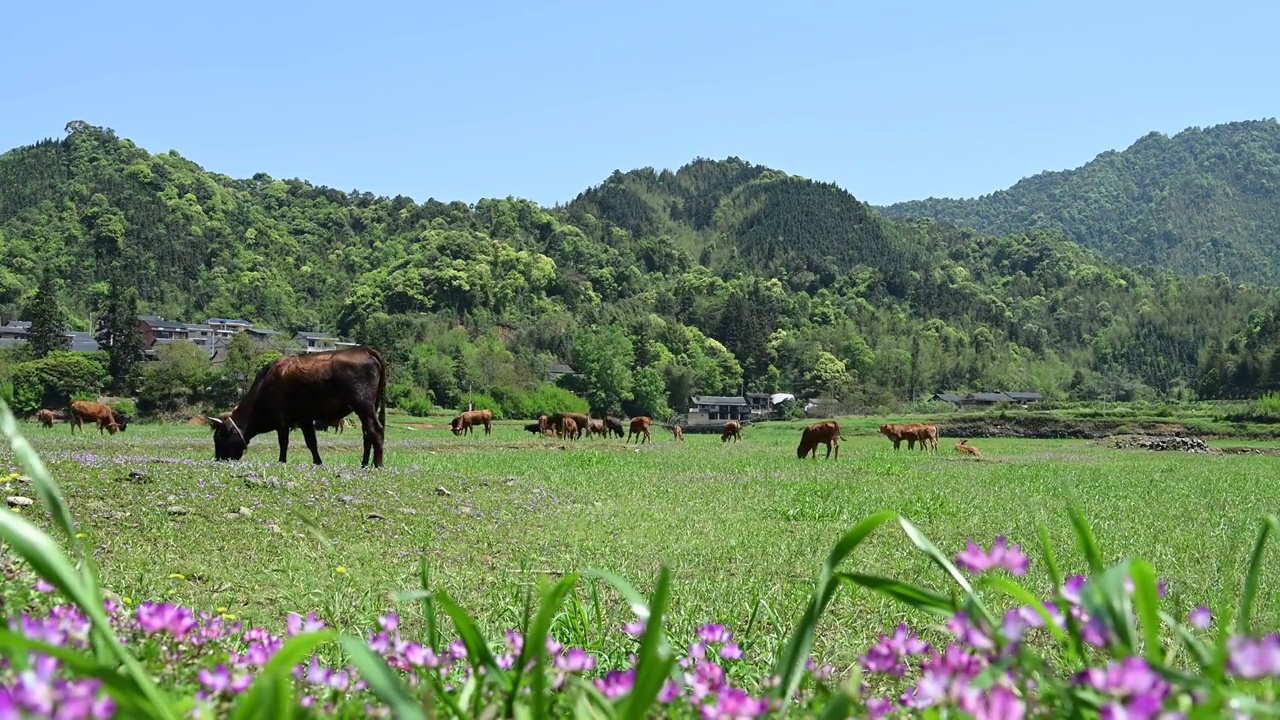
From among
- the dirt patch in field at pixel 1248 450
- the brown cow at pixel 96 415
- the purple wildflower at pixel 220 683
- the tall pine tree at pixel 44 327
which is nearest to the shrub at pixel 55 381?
the tall pine tree at pixel 44 327

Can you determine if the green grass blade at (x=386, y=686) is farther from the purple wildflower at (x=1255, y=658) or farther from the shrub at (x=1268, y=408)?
the shrub at (x=1268, y=408)

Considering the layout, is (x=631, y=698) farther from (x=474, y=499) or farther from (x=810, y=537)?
(x=474, y=499)

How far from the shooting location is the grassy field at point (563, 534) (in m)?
6.47

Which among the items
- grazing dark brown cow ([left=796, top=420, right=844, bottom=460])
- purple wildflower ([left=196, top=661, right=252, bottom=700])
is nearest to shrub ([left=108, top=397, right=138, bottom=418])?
grazing dark brown cow ([left=796, top=420, right=844, bottom=460])

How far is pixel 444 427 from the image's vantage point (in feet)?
194

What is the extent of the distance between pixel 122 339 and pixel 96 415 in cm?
4241

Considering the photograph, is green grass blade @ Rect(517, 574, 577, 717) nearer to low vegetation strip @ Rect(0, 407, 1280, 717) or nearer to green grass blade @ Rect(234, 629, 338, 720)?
low vegetation strip @ Rect(0, 407, 1280, 717)

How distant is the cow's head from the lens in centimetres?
1711

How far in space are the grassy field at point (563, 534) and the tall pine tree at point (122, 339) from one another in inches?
→ 2635

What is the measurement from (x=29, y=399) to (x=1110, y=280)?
181 m

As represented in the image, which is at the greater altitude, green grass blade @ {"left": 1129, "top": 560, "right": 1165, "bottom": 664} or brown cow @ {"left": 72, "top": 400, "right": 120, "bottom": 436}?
green grass blade @ {"left": 1129, "top": 560, "right": 1165, "bottom": 664}

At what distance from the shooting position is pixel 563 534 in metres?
10.4

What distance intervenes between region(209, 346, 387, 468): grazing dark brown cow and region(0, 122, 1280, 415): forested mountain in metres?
79.2

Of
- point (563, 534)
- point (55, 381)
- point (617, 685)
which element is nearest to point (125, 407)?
point (55, 381)
